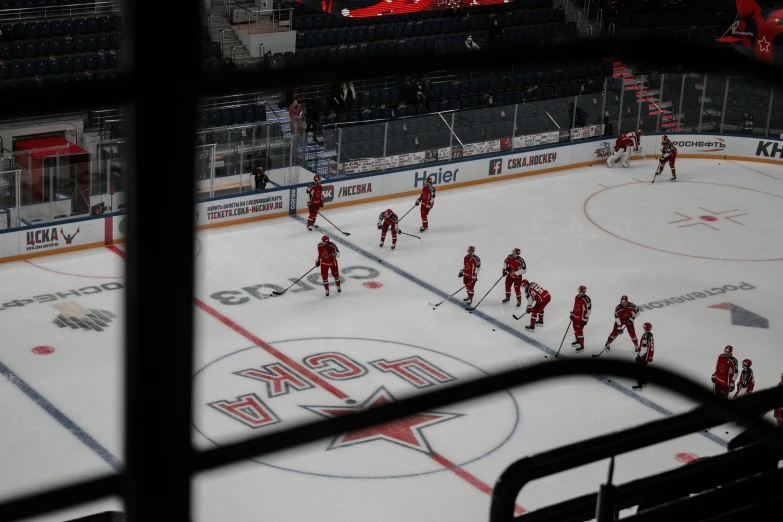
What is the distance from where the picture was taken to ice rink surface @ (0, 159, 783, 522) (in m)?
12.5

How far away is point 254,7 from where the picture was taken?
2519cm

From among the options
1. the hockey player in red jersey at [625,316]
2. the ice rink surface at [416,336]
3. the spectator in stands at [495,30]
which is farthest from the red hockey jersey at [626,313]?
the spectator in stands at [495,30]

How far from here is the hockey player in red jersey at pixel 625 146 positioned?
24.3 metres

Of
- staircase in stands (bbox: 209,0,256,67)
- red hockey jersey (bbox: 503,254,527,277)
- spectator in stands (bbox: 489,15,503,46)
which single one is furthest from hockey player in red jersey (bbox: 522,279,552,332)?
spectator in stands (bbox: 489,15,503,46)

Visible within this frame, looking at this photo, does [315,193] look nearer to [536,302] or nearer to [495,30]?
[536,302]

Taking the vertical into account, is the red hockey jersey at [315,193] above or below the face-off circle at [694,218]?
above

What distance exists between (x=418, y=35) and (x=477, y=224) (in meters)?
6.47

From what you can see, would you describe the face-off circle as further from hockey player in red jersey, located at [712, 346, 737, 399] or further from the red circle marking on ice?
the red circle marking on ice

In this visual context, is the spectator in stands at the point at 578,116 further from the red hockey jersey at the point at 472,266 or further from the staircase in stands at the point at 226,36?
the red hockey jersey at the point at 472,266

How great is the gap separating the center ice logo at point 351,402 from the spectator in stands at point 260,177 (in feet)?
17.3

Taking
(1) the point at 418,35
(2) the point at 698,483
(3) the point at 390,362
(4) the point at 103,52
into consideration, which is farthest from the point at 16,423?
(1) the point at 418,35

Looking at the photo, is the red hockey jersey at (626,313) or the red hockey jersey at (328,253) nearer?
the red hockey jersey at (626,313)

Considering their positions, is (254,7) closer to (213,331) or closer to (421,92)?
(421,92)

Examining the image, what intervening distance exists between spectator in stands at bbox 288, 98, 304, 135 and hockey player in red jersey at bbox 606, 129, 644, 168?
269 inches
